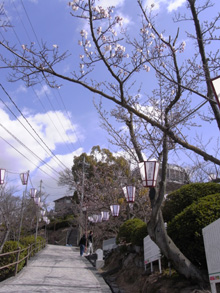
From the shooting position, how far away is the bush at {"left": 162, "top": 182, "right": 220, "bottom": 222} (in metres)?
7.86

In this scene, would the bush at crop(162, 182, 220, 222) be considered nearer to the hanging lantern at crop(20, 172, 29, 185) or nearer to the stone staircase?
the hanging lantern at crop(20, 172, 29, 185)

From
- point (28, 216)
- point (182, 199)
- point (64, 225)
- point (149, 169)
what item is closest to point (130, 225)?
point (182, 199)

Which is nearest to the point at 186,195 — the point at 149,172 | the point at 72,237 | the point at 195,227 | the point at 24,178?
the point at 149,172

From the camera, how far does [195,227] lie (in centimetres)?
579

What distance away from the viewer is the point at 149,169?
23.5ft

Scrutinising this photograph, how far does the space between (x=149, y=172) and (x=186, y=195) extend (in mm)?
1744

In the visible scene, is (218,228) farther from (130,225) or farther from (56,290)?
(130,225)

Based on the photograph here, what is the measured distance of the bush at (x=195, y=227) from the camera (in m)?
5.76

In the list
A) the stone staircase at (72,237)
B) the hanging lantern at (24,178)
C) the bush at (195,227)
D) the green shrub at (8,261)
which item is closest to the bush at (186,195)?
the bush at (195,227)

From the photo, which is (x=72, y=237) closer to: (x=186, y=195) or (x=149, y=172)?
(x=186, y=195)

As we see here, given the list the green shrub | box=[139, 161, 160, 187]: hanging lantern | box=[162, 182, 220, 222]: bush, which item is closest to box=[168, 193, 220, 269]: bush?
box=[139, 161, 160, 187]: hanging lantern

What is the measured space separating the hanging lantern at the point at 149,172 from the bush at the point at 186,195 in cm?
156

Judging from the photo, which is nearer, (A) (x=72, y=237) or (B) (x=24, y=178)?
(B) (x=24, y=178)

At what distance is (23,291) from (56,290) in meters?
0.86
